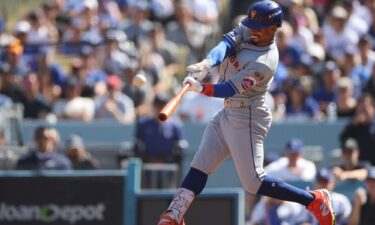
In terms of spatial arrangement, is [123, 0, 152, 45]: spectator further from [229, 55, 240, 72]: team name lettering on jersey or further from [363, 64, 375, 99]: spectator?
[229, 55, 240, 72]: team name lettering on jersey

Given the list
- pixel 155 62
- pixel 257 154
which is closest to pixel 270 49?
pixel 257 154

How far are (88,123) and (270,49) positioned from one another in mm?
7173

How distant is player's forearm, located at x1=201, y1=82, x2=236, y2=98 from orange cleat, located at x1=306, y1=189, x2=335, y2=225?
1.42 meters

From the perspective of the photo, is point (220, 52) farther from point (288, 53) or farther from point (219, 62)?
point (288, 53)

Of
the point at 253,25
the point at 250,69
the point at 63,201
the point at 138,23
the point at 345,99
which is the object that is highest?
the point at 253,25

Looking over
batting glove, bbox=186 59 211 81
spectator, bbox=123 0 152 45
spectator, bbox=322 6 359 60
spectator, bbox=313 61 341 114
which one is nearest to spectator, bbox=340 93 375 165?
spectator, bbox=313 61 341 114

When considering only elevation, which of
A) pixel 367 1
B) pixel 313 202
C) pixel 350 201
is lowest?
pixel 350 201

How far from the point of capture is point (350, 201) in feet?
43.1

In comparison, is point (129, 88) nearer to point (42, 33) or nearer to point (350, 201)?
point (42, 33)

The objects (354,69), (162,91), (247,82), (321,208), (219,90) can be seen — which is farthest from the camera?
(162,91)

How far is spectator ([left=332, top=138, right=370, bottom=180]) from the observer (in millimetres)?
13469

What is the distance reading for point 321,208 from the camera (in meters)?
9.40

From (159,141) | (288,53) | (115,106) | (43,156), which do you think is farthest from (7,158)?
(288,53)

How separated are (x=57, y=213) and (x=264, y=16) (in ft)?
17.2
